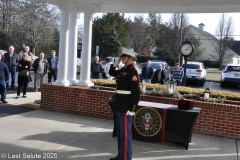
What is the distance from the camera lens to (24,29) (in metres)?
33.1

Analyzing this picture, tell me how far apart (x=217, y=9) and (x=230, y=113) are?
10.9 ft

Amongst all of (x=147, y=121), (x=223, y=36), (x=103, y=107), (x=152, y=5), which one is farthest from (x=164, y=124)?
(x=223, y=36)

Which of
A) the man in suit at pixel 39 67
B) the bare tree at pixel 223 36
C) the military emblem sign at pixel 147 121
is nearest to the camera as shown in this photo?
the military emblem sign at pixel 147 121

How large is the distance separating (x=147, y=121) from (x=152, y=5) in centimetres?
388

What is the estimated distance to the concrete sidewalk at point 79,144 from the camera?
485cm

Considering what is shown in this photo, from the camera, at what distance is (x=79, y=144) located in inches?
211

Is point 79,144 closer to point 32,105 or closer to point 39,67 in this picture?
point 32,105

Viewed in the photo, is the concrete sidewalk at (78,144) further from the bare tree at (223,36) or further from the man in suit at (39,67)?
the bare tree at (223,36)

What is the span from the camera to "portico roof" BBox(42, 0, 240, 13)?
7309mm

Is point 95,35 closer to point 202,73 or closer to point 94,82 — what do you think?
point 202,73

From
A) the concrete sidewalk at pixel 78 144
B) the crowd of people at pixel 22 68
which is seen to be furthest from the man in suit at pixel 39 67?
the concrete sidewalk at pixel 78 144

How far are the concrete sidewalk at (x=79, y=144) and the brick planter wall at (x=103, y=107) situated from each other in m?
0.27

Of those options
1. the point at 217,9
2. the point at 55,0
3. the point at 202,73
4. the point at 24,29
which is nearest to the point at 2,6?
the point at 24,29

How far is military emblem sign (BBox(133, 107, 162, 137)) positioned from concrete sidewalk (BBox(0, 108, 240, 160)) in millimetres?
255
